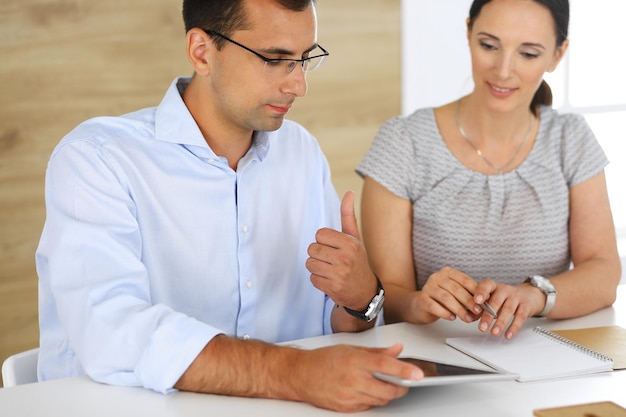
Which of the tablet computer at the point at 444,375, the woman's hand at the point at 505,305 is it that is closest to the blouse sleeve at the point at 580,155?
the woman's hand at the point at 505,305

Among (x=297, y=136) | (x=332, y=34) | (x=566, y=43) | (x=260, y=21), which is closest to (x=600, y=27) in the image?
(x=332, y=34)

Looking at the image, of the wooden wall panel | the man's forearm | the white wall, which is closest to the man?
the man's forearm

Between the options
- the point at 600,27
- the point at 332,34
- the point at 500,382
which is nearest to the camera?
the point at 500,382

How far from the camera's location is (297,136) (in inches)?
84.4

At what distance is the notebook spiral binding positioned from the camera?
164cm

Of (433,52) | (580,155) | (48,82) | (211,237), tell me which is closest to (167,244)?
(211,237)

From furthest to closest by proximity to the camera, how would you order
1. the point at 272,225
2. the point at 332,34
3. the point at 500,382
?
the point at 332,34 → the point at 272,225 → the point at 500,382

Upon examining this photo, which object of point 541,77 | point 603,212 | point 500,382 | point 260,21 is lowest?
point 500,382

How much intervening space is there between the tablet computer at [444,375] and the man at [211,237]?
66 mm

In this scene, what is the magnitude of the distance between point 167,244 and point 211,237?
101 millimetres

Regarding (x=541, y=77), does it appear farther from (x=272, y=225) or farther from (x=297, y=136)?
(x=272, y=225)

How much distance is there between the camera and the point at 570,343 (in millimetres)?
1725

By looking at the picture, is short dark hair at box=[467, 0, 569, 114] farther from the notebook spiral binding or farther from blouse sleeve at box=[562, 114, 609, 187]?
the notebook spiral binding

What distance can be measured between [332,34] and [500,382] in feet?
7.14
